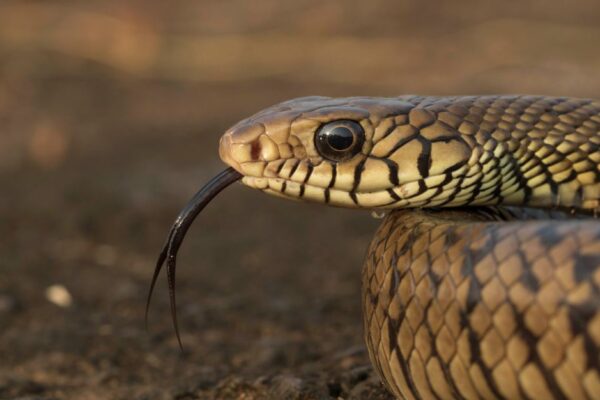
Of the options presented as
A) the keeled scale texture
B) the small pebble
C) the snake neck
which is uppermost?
the snake neck

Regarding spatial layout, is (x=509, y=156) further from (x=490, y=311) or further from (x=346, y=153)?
(x=490, y=311)

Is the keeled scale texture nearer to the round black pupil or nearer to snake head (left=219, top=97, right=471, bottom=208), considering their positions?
snake head (left=219, top=97, right=471, bottom=208)

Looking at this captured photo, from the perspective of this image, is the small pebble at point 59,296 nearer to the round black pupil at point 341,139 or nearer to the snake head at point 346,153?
the snake head at point 346,153

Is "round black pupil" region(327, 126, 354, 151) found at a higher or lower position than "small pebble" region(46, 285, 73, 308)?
higher

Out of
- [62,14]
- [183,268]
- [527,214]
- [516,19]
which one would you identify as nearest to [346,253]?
[183,268]

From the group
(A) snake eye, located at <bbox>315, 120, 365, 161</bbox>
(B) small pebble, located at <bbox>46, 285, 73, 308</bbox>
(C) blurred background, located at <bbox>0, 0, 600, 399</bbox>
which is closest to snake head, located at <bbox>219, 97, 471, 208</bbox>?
(A) snake eye, located at <bbox>315, 120, 365, 161</bbox>

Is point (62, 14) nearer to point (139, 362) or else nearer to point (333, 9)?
point (333, 9)
